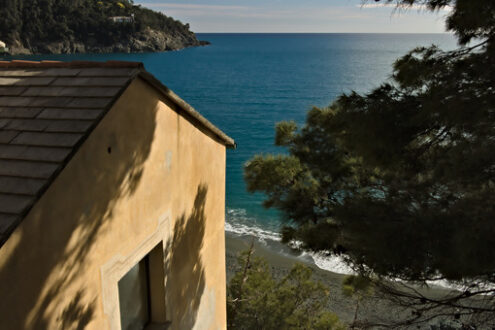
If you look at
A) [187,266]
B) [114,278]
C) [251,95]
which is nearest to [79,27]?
[251,95]

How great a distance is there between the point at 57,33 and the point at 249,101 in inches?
3360

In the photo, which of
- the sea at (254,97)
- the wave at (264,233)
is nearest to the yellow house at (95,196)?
the sea at (254,97)

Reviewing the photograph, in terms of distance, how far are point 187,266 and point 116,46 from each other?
128215 mm

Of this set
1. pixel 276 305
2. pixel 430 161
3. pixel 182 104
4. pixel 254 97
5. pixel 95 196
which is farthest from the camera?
pixel 254 97

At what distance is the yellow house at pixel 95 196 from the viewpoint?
111 inches

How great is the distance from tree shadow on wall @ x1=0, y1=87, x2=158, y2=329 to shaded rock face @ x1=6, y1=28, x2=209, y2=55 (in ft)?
390

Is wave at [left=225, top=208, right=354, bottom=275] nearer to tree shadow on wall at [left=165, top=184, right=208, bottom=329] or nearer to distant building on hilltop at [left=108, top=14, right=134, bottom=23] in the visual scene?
tree shadow on wall at [left=165, top=184, right=208, bottom=329]

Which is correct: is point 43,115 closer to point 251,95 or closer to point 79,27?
point 251,95

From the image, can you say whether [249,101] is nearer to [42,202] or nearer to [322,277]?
[322,277]

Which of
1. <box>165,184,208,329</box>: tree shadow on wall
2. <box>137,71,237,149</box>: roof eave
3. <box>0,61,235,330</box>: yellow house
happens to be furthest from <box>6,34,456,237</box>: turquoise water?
<box>0,61,235,330</box>: yellow house

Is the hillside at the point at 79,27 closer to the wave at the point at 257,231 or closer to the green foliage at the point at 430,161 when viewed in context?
the wave at the point at 257,231

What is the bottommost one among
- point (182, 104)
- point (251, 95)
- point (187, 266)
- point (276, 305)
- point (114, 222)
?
point (276, 305)

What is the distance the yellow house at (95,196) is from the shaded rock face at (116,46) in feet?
387

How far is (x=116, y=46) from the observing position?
121625mm
